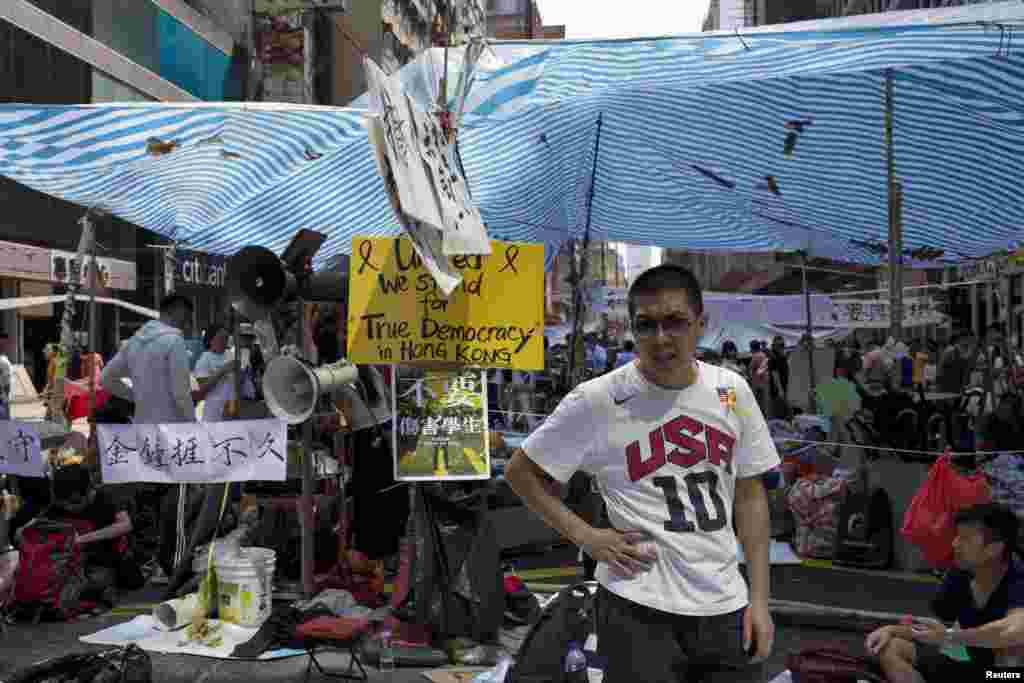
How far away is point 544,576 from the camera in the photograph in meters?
7.90

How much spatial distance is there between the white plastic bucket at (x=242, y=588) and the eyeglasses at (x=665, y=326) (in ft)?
13.2

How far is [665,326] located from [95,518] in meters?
5.72

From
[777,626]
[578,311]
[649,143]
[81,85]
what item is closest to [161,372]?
[578,311]

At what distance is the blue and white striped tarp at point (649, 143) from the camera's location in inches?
224

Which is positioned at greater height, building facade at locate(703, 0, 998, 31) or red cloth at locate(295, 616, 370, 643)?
building facade at locate(703, 0, 998, 31)

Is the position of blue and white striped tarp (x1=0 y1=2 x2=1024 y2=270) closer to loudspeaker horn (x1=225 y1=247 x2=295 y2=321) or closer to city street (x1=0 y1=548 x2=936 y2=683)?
loudspeaker horn (x1=225 y1=247 x2=295 y2=321)

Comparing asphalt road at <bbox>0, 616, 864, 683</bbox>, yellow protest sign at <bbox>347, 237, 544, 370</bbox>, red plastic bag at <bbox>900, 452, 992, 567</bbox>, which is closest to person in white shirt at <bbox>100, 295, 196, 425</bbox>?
asphalt road at <bbox>0, 616, 864, 683</bbox>

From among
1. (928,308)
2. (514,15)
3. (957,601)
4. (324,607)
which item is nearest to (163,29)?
(928,308)

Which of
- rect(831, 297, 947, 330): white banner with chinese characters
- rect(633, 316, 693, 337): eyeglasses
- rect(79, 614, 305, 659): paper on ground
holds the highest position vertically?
rect(831, 297, 947, 330): white banner with chinese characters

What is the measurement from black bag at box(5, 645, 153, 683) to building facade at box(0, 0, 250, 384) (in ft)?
42.8

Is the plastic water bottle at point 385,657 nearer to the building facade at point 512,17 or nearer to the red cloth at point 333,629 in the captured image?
the red cloth at point 333,629

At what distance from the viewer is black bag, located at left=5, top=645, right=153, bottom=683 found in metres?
4.66

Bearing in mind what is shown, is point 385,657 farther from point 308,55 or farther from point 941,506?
point 308,55

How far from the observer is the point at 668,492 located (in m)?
3.01
